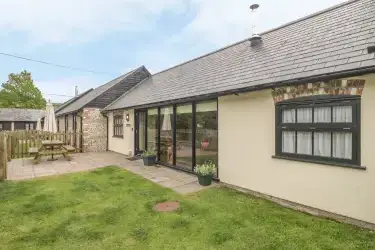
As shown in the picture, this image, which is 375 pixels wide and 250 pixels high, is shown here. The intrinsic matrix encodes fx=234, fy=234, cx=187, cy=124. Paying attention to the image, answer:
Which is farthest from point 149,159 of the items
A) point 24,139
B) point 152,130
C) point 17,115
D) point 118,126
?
point 17,115

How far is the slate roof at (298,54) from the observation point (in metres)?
5.15

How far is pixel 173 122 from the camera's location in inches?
394

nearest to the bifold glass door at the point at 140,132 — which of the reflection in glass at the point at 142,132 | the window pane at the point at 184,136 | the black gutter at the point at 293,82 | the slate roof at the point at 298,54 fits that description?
the reflection in glass at the point at 142,132

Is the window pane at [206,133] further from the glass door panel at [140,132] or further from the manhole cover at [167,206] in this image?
the glass door panel at [140,132]

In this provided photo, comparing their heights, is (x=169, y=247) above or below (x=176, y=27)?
below

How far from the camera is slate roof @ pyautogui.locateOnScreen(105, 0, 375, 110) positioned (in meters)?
5.15

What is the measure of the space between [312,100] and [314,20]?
4229 mm

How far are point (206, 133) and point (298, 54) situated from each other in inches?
150

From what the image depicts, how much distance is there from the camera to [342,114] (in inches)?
186

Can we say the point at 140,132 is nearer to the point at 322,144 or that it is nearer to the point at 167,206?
the point at 167,206

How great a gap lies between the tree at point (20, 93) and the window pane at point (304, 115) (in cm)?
6406

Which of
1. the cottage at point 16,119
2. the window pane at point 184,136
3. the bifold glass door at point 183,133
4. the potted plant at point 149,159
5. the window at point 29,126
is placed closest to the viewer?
the bifold glass door at point 183,133

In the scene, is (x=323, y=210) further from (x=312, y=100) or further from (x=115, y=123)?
(x=115, y=123)

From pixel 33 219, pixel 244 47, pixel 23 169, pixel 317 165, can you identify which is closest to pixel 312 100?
pixel 317 165
